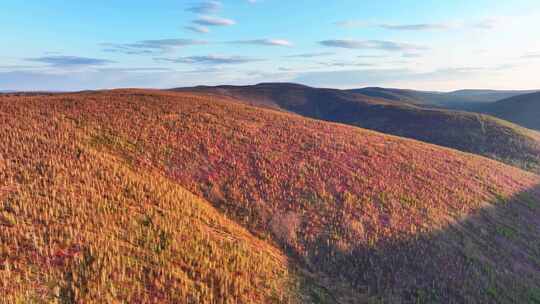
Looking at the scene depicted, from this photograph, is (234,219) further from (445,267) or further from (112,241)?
(445,267)

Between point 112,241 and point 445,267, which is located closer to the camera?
point 112,241

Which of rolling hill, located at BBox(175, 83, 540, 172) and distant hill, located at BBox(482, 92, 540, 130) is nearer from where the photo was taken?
rolling hill, located at BBox(175, 83, 540, 172)

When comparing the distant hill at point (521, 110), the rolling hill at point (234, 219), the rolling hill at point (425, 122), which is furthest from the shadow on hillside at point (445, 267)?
the distant hill at point (521, 110)

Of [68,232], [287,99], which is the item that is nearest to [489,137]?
[68,232]

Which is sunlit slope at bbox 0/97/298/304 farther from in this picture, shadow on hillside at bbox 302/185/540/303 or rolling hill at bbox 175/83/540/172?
rolling hill at bbox 175/83/540/172

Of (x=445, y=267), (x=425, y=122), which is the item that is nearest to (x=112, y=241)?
(x=445, y=267)

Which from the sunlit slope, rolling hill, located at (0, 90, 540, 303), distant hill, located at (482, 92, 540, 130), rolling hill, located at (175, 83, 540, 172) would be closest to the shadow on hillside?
rolling hill, located at (0, 90, 540, 303)
